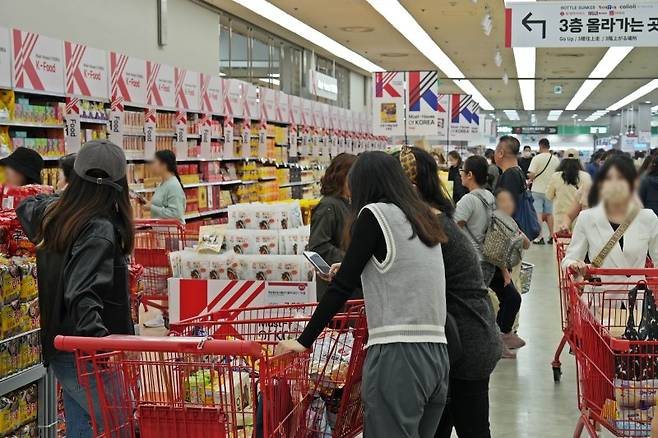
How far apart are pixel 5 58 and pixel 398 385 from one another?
224 inches

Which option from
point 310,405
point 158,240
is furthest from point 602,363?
point 158,240

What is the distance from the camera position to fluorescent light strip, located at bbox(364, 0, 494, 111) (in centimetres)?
1445

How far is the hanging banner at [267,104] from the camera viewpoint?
46.0 ft

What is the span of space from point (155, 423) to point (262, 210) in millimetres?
2753

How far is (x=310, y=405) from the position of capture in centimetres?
278

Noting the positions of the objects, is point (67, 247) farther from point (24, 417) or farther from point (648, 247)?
point (648, 247)

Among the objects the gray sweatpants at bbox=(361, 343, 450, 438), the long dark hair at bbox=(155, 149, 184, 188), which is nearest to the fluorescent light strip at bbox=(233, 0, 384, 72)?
the long dark hair at bbox=(155, 149, 184, 188)

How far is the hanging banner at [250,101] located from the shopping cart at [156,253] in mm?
6653

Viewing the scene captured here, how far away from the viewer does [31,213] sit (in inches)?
129

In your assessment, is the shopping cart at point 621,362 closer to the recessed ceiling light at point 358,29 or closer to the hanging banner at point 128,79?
the hanging banner at point 128,79

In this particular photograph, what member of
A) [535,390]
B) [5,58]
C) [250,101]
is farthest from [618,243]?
[250,101]

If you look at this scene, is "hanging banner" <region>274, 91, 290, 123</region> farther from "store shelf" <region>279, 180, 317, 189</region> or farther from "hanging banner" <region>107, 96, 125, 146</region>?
"hanging banner" <region>107, 96, 125, 146</region>

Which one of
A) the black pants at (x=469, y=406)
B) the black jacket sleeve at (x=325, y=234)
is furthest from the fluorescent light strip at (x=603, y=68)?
the black pants at (x=469, y=406)

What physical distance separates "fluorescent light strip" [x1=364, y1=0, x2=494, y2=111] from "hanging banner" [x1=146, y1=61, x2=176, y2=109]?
4.67 metres
